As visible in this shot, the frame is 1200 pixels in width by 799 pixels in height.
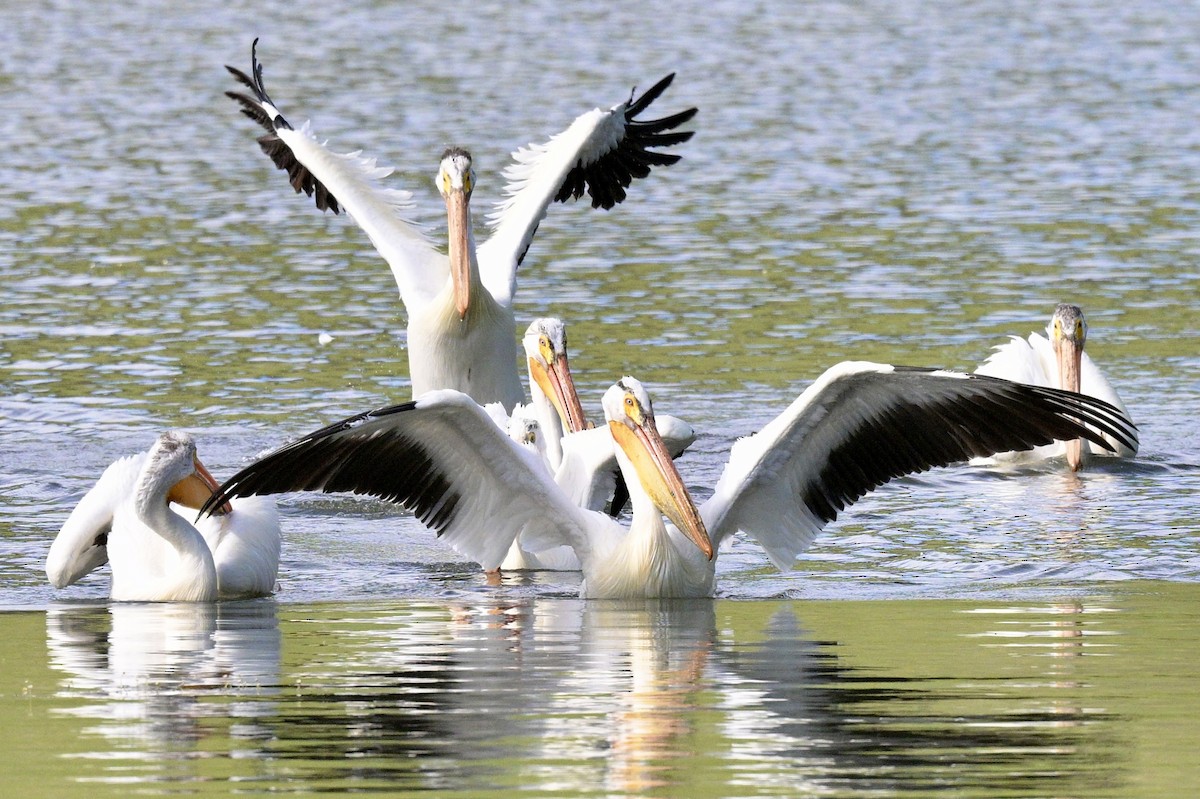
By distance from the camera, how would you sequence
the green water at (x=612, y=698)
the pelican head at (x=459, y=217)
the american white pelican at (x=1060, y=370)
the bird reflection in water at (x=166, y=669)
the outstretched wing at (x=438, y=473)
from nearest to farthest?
the green water at (x=612, y=698), the bird reflection in water at (x=166, y=669), the outstretched wing at (x=438, y=473), the pelican head at (x=459, y=217), the american white pelican at (x=1060, y=370)

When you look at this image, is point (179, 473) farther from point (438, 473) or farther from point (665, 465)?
point (665, 465)

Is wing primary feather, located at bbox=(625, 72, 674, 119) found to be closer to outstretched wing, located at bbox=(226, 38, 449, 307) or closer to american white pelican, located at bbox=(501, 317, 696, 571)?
outstretched wing, located at bbox=(226, 38, 449, 307)

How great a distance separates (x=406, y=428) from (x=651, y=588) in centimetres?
97

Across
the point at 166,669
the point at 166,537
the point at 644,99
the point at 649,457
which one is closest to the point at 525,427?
the point at 649,457

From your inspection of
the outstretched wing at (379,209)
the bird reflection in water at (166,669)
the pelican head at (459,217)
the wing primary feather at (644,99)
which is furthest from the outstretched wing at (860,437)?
the wing primary feather at (644,99)

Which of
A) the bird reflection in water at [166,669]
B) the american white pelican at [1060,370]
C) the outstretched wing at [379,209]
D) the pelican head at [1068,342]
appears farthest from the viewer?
the pelican head at [1068,342]

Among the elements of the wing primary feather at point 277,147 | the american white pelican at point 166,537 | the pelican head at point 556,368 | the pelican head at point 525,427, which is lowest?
the american white pelican at point 166,537

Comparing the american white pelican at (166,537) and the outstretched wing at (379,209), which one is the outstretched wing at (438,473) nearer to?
the american white pelican at (166,537)

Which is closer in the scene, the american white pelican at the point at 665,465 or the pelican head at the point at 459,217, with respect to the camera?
the american white pelican at the point at 665,465

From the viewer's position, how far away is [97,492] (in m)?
8.37

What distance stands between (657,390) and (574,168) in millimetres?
1397

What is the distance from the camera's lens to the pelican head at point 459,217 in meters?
10.2

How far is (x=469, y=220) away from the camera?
33.4 feet

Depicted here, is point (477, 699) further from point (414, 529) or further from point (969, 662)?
point (414, 529)
